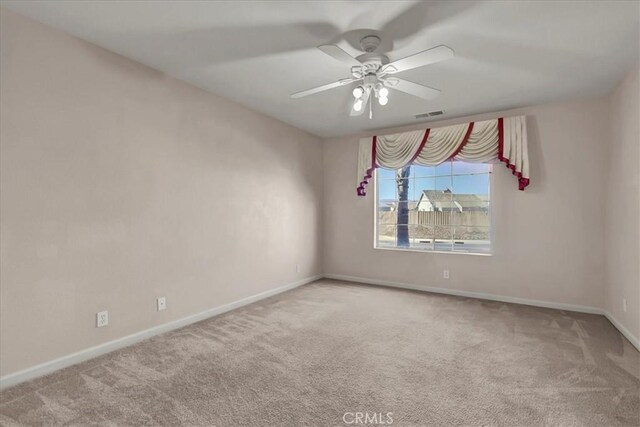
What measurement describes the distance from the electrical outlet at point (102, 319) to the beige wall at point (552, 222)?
3955 millimetres

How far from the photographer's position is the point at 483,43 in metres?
2.49

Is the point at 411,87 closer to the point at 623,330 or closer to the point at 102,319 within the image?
the point at 623,330

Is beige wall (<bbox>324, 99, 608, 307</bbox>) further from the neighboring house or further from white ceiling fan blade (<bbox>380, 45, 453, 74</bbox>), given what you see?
white ceiling fan blade (<bbox>380, 45, 453, 74</bbox>)

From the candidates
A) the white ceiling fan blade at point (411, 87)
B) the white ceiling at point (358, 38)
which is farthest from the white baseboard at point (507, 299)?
the white ceiling fan blade at point (411, 87)

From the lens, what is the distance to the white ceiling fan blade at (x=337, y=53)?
6.63 feet

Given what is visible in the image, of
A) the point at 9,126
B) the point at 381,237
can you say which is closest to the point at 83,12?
the point at 9,126

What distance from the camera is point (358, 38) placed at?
242 cm

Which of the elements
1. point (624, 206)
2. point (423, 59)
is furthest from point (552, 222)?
point (423, 59)

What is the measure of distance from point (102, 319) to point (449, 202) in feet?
14.2

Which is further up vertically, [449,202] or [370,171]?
[370,171]

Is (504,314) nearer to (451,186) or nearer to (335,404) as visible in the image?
(451,186)

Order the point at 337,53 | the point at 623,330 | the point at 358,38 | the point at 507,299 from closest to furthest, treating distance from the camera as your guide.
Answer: the point at 337,53 < the point at 358,38 < the point at 623,330 < the point at 507,299

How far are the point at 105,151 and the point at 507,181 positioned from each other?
4.47 m

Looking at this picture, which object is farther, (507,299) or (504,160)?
(507,299)
